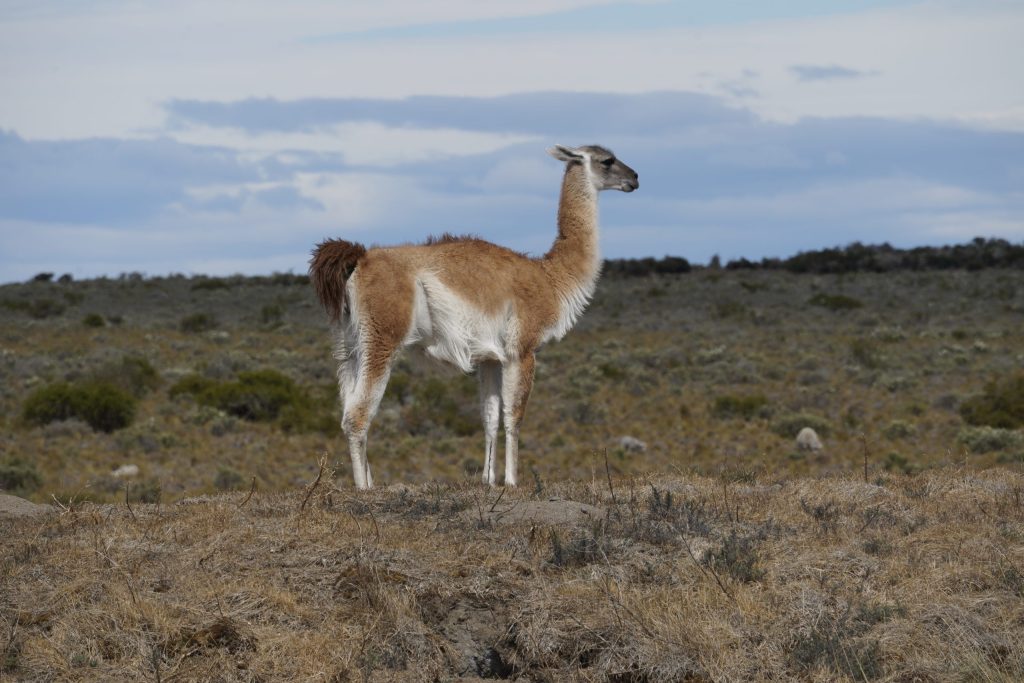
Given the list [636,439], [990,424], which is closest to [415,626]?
[636,439]

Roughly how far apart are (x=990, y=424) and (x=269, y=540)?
20101 mm

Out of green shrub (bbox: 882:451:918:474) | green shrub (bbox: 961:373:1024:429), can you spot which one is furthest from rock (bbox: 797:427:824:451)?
green shrub (bbox: 961:373:1024:429)

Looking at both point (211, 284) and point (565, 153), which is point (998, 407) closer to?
point (565, 153)

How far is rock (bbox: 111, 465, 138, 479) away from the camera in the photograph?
70.3 feet

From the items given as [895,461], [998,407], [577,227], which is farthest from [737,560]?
[998,407]

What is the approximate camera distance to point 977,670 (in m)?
6.60

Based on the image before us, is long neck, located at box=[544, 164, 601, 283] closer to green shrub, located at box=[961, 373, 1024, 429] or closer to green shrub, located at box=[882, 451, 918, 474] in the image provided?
green shrub, located at box=[882, 451, 918, 474]

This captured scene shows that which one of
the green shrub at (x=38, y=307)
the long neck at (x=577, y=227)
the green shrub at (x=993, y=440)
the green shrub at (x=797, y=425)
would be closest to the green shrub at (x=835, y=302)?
the green shrub at (x=797, y=425)

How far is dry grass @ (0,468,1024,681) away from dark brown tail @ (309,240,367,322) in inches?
85.7

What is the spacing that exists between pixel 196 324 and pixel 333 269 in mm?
33653

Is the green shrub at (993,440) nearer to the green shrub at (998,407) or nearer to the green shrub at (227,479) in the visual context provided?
the green shrub at (998,407)

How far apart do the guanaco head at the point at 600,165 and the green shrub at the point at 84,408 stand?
48.8ft

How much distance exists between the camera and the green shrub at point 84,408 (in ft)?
81.3

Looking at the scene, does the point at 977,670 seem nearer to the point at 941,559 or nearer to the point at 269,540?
the point at 941,559
